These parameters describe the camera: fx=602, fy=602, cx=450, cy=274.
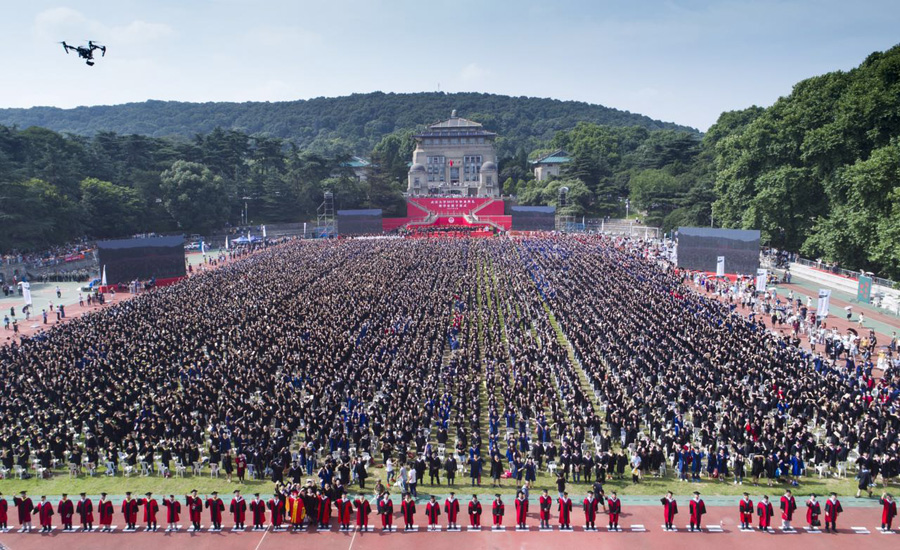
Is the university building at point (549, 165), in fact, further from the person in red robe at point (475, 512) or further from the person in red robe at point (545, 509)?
the person in red robe at point (475, 512)

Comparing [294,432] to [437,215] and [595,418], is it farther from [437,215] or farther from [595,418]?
[437,215]

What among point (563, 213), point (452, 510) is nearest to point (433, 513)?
point (452, 510)

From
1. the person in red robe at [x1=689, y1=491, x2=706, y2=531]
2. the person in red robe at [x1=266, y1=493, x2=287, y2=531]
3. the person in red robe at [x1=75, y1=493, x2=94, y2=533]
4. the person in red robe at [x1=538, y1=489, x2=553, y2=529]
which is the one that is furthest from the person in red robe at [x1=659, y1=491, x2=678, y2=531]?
the person in red robe at [x1=75, y1=493, x2=94, y2=533]

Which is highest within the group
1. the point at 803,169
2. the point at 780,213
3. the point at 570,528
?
the point at 803,169

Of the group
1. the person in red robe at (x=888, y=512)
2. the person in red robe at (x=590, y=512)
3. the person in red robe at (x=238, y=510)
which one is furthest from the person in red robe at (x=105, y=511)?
the person in red robe at (x=888, y=512)

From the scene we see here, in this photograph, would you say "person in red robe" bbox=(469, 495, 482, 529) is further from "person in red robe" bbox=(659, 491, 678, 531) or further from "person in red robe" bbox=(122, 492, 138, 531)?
"person in red robe" bbox=(122, 492, 138, 531)

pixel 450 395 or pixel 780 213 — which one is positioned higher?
pixel 780 213

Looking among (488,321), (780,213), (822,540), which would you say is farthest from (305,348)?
(780,213)
